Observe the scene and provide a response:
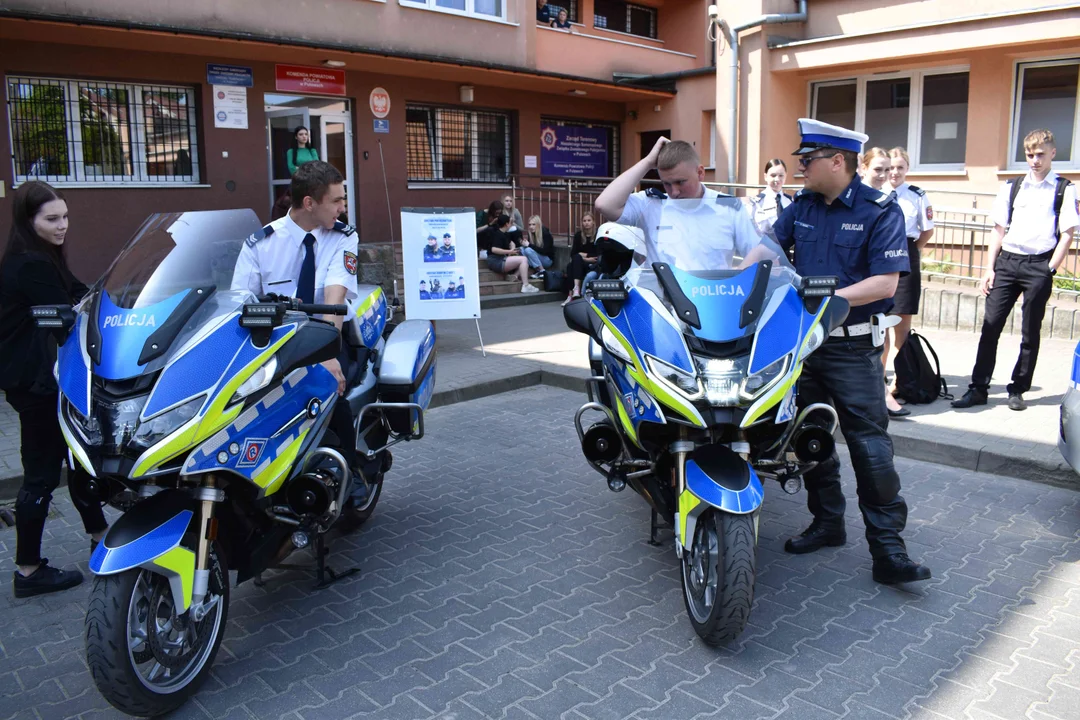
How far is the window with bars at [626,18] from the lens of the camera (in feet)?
67.7

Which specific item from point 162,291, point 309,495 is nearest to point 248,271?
point 162,291

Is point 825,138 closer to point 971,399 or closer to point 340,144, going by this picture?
point 971,399

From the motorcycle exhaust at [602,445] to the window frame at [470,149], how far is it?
13.1 metres

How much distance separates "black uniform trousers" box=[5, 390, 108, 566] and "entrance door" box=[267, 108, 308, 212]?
10792mm

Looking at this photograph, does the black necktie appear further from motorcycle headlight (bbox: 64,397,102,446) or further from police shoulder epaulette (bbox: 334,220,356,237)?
motorcycle headlight (bbox: 64,397,102,446)

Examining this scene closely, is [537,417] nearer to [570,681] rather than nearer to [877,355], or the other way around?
[877,355]

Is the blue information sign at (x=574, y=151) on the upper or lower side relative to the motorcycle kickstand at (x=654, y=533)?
upper

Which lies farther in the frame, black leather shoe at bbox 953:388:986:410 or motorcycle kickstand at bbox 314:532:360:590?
black leather shoe at bbox 953:388:986:410

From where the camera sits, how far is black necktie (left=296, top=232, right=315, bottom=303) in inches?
168

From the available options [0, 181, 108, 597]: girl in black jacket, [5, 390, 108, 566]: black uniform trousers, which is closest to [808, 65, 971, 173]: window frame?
[0, 181, 108, 597]: girl in black jacket

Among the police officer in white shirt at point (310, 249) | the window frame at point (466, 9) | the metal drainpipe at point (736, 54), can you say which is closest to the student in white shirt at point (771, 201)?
the police officer in white shirt at point (310, 249)

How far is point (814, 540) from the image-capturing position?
448 cm

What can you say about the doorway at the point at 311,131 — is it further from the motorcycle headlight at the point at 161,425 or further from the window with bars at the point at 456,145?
the motorcycle headlight at the point at 161,425

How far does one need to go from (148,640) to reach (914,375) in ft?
19.7
